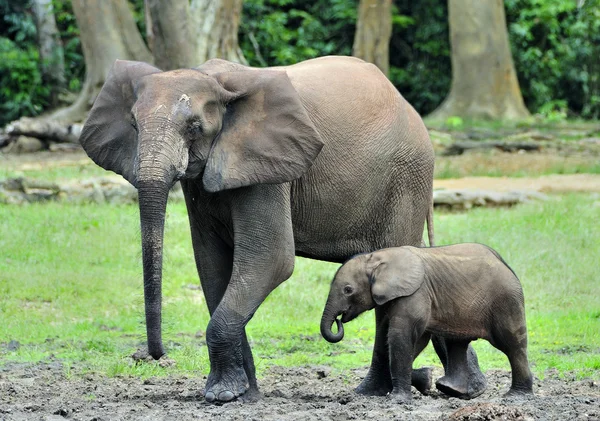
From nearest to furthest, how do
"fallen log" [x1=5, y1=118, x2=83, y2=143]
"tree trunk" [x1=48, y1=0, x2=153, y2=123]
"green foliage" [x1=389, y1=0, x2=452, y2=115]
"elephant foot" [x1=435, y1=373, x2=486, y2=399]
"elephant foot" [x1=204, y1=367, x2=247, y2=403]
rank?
"elephant foot" [x1=204, y1=367, x2=247, y2=403]
"elephant foot" [x1=435, y1=373, x2=486, y2=399]
"fallen log" [x1=5, y1=118, x2=83, y2=143]
"tree trunk" [x1=48, y1=0, x2=153, y2=123]
"green foliage" [x1=389, y1=0, x2=452, y2=115]

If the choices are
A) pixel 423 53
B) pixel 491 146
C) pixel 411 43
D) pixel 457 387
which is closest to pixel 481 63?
pixel 423 53

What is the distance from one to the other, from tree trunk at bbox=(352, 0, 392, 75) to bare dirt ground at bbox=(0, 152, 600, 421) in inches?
632

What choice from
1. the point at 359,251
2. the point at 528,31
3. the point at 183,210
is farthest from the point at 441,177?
the point at 528,31

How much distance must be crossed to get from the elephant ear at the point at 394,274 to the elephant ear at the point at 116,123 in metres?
1.54

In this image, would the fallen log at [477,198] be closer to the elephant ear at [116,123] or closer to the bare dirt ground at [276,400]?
the bare dirt ground at [276,400]

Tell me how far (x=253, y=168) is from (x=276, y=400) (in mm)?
1555

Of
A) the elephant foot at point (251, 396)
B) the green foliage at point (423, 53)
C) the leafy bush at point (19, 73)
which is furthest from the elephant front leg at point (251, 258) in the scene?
the green foliage at point (423, 53)

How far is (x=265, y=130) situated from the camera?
6781 millimetres

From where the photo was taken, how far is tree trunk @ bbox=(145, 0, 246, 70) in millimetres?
16484

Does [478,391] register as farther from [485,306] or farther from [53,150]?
[53,150]

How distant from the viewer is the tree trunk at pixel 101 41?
2295 cm

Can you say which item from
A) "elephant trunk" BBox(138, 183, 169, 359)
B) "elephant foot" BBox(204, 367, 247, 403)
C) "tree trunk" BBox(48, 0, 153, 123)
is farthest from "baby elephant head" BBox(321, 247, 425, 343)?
"tree trunk" BBox(48, 0, 153, 123)

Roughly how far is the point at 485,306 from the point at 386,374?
0.87 meters

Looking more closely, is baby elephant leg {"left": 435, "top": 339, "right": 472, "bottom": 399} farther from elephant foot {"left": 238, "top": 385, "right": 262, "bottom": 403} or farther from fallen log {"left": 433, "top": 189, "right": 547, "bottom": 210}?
fallen log {"left": 433, "top": 189, "right": 547, "bottom": 210}
